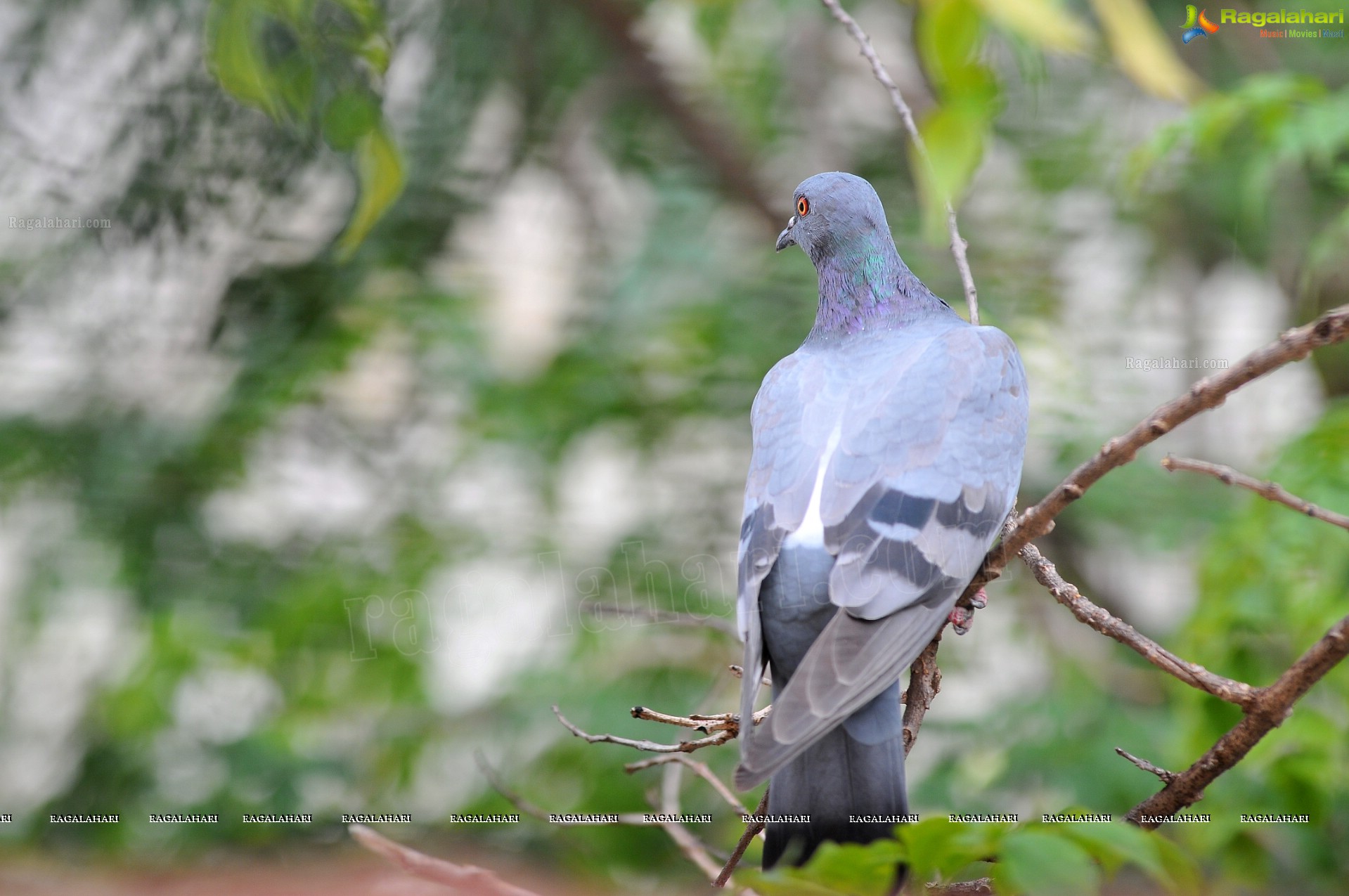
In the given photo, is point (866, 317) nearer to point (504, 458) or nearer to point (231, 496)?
point (504, 458)

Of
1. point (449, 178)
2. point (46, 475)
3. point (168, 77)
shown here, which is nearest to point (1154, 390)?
point (449, 178)

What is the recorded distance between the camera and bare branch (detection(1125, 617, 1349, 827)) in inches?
26.0

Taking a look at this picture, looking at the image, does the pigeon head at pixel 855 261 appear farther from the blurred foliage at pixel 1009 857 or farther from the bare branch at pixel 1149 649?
the blurred foliage at pixel 1009 857

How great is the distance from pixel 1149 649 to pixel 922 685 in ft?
0.81

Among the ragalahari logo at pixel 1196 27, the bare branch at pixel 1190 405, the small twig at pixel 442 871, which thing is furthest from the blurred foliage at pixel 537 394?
the bare branch at pixel 1190 405

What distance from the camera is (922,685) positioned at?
97 centimetres

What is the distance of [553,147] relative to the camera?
2617 millimetres

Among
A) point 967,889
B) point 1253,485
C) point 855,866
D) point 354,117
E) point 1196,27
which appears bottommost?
point 967,889

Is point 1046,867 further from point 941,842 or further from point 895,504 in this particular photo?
point 895,504

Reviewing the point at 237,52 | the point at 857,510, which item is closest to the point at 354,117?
the point at 237,52

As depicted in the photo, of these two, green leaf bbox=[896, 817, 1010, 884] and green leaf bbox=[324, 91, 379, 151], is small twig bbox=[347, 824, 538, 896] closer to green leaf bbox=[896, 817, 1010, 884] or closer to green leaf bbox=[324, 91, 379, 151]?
green leaf bbox=[896, 817, 1010, 884]

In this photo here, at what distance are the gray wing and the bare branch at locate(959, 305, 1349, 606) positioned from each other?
16 centimetres

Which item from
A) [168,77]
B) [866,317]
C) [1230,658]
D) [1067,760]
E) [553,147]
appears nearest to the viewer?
[866,317]

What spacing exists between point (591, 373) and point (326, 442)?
69cm
